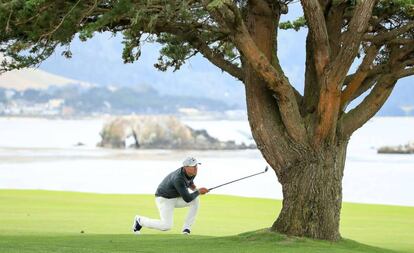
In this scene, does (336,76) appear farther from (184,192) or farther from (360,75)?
(184,192)

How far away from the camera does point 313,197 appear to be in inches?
653

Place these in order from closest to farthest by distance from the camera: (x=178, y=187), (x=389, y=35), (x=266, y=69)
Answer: (x=266, y=69), (x=389, y=35), (x=178, y=187)

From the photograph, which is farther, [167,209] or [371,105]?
[167,209]

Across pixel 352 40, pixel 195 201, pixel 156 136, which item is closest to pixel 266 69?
pixel 352 40

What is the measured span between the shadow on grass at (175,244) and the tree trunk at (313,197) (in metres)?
0.26

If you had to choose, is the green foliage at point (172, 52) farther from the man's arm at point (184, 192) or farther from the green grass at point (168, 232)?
the green grass at point (168, 232)

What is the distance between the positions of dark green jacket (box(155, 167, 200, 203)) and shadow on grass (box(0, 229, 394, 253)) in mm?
663

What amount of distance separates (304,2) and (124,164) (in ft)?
178

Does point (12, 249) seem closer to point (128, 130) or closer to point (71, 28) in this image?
point (71, 28)

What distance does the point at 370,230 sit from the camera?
2244 cm

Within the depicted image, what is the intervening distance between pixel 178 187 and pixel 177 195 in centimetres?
48

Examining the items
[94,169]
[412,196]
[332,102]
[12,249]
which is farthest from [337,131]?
[94,169]

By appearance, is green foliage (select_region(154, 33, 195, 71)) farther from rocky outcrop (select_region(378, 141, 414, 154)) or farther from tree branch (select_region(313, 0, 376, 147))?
rocky outcrop (select_region(378, 141, 414, 154))

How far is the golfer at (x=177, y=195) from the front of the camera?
56.2 ft
